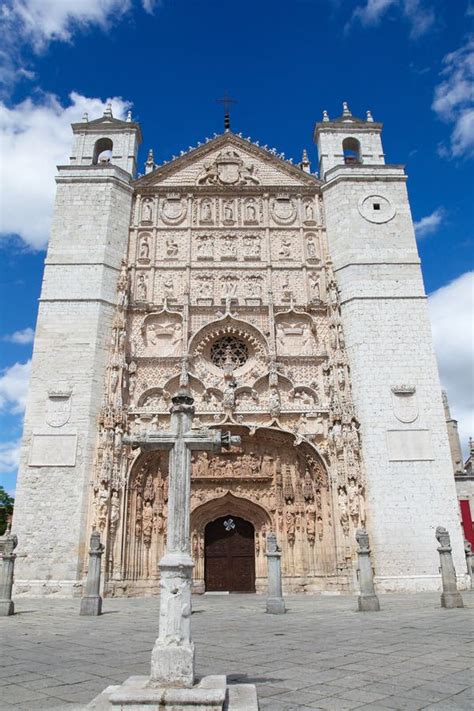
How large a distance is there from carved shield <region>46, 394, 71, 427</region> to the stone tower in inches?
312

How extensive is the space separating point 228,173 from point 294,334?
6.64 metres

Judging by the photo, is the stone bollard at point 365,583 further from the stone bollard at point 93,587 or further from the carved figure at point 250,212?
the carved figure at point 250,212

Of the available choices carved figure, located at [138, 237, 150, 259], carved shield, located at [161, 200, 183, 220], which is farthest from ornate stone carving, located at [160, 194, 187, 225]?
carved figure, located at [138, 237, 150, 259]

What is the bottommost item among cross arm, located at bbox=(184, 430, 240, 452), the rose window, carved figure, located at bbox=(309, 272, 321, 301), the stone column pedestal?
the stone column pedestal

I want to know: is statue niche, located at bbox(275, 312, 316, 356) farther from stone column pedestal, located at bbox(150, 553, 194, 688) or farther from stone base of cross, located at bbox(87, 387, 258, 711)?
stone column pedestal, located at bbox(150, 553, 194, 688)

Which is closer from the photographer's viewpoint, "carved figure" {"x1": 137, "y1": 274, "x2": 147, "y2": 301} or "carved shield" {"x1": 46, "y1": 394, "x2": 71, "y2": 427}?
"carved shield" {"x1": 46, "y1": 394, "x2": 71, "y2": 427}

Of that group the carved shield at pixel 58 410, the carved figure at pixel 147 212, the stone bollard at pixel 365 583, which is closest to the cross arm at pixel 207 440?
the stone bollard at pixel 365 583

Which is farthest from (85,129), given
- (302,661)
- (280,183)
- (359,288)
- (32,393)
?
(302,661)

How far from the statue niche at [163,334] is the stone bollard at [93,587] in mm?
6551

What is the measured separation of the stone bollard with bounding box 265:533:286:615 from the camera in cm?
941

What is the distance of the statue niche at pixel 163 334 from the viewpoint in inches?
623

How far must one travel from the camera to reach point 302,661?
16.9 ft

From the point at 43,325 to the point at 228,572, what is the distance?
8676 millimetres

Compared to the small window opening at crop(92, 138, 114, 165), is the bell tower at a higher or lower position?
lower
